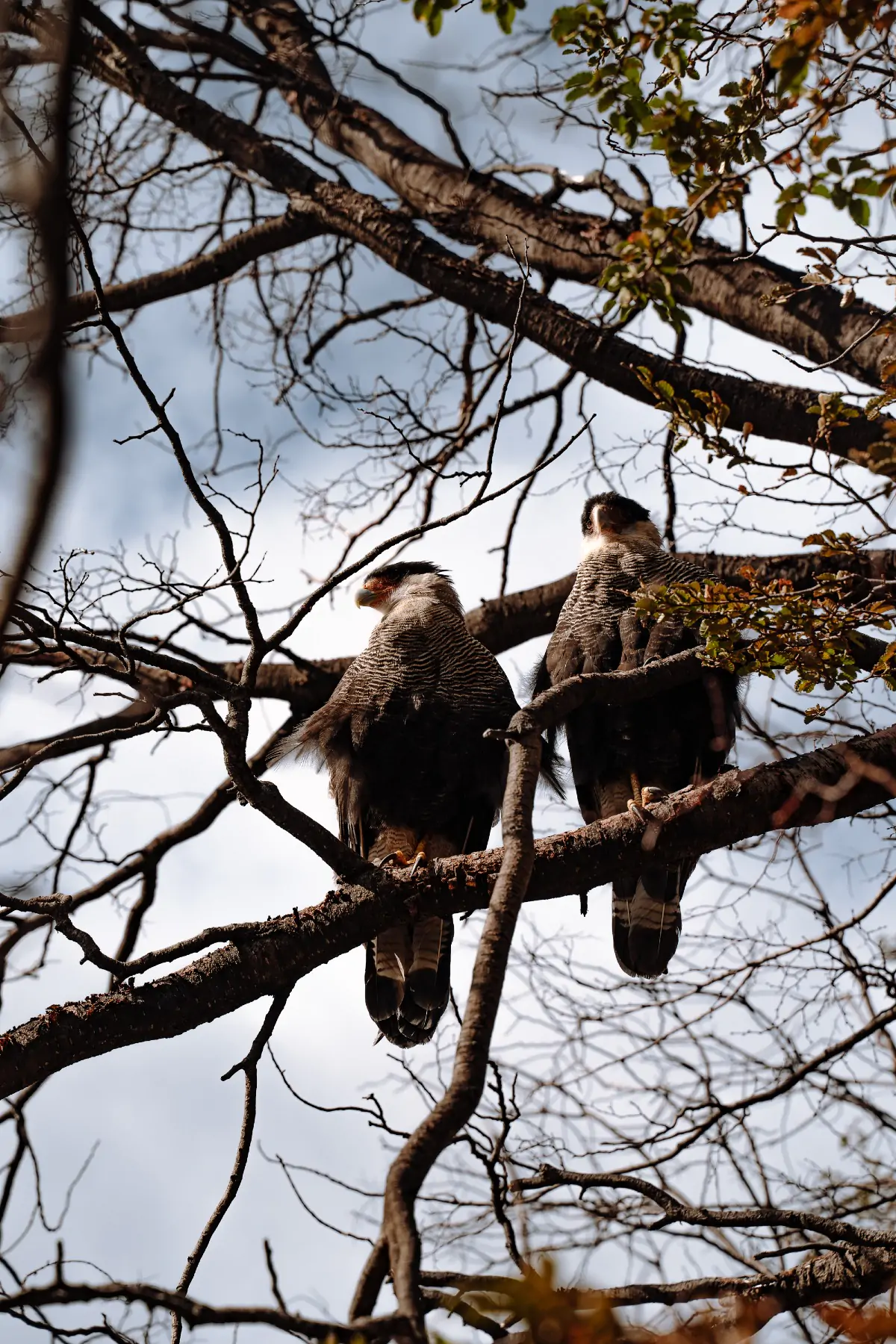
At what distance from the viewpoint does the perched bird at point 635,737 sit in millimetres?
4426

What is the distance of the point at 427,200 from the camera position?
627 centimetres

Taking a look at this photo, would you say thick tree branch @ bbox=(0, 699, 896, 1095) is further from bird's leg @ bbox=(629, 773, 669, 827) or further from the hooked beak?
the hooked beak

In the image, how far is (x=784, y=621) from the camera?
9.85 feet

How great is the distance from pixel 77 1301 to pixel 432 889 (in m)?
1.83

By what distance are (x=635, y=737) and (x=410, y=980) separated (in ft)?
3.88

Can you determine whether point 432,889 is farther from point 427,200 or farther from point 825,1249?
point 427,200

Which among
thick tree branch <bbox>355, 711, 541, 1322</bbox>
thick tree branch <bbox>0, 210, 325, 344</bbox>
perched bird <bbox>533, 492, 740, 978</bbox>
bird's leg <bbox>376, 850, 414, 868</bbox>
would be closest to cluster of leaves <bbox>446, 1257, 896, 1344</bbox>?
thick tree branch <bbox>355, 711, 541, 1322</bbox>

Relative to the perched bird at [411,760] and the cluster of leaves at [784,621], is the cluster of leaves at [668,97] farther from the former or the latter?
the perched bird at [411,760]

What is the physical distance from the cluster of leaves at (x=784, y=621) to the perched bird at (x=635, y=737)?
108 cm

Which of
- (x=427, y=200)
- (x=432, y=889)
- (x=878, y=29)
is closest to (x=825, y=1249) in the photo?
(x=432, y=889)

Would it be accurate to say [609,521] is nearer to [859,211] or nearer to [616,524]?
[616,524]

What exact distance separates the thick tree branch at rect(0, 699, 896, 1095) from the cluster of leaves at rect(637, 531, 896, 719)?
0.88 feet

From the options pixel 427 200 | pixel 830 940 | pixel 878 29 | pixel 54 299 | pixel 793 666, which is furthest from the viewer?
pixel 427 200

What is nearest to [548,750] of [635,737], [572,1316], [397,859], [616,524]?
[635,737]
